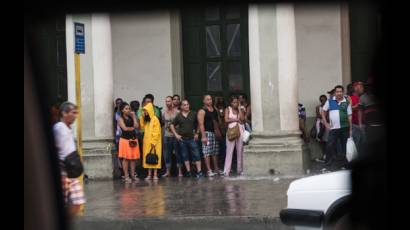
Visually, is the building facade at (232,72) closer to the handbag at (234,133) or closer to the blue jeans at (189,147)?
the handbag at (234,133)

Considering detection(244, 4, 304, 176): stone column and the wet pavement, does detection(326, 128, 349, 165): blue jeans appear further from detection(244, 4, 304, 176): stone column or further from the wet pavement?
the wet pavement

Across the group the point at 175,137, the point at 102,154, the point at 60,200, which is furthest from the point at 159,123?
the point at 60,200

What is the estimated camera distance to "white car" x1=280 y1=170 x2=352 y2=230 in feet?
16.7

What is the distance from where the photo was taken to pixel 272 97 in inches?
555

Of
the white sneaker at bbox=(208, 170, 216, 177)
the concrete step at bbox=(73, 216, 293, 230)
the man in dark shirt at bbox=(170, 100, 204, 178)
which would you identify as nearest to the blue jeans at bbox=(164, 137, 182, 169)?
the man in dark shirt at bbox=(170, 100, 204, 178)

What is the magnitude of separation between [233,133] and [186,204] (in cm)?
357

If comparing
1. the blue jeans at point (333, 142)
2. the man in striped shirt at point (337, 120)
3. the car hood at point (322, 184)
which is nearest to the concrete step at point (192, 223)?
the car hood at point (322, 184)

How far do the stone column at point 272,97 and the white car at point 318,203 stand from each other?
7.93 m

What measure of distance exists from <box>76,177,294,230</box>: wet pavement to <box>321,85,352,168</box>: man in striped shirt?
141 centimetres

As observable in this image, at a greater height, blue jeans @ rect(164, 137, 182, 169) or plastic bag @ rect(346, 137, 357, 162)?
plastic bag @ rect(346, 137, 357, 162)

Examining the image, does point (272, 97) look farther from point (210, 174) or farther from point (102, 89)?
point (102, 89)

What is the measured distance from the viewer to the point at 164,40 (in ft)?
54.8

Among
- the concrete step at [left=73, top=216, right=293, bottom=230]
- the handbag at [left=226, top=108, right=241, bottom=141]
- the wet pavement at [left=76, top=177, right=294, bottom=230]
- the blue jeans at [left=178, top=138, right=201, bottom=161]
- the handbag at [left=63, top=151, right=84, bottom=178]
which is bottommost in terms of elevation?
the concrete step at [left=73, top=216, right=293, bottom=230]

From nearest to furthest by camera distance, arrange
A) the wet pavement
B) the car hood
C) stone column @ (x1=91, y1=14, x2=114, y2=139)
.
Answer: the car hood
the wet pavement
stone column @ (x1=91, y1=14, x2=114, y2=139)
